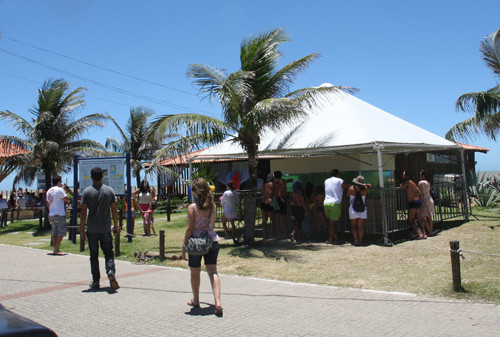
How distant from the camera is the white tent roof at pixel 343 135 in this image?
36.6 ft

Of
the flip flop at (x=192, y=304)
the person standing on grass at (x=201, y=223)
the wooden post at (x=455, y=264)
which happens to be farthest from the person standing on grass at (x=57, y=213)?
the wooden post at (x=455, y=264)

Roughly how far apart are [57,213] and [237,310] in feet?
24.1

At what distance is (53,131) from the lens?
19.2m

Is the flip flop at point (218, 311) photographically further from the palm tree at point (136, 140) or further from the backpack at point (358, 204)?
the palm tree at point (136, 140)

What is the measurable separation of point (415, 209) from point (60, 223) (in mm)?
8950

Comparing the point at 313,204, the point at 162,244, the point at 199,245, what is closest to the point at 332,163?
the point at 313,204

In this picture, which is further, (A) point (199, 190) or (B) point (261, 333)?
(A) point (199, 190)

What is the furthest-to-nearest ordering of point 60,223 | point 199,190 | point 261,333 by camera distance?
point 60,223 < point 199,190 < point 261,333

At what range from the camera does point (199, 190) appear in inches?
234

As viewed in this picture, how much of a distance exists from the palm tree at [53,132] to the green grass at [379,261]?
673 cm

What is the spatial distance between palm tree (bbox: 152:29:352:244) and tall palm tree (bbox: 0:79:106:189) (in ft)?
31.6

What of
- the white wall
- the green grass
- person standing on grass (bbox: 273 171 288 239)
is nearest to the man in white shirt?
the green grass

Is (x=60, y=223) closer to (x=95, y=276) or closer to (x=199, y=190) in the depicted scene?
(x=95, y=276)

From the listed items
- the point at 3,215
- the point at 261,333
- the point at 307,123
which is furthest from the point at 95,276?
the point at 3,215
